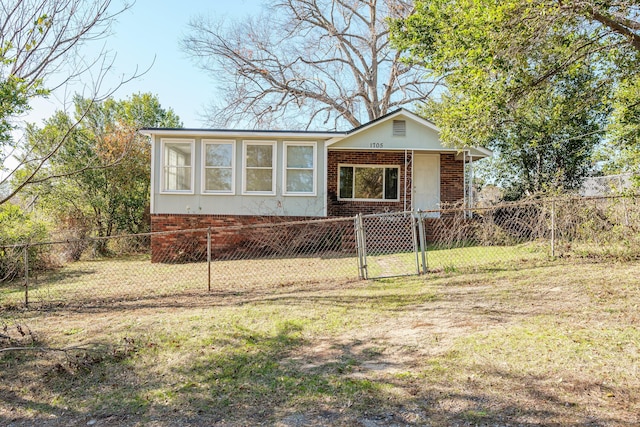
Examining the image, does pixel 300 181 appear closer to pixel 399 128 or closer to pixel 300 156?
pixel 300 156

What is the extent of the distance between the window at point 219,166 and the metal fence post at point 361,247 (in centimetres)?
640

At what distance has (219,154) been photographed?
43.5 ft

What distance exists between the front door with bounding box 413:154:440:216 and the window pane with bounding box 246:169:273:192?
16.9 feet

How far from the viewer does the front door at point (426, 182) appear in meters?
14.7

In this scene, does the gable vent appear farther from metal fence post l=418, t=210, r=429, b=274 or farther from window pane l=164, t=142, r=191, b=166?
window pane l=164, t=142, r=191, b=166

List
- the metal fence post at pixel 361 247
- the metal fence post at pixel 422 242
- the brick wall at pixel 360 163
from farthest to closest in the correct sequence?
the brick wall at pixel 360 163 < the metal fence post at pixel 422 242 < the metal fence post at pixel 361 247

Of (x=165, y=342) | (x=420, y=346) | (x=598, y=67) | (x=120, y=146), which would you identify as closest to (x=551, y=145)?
(x=598, y=67)

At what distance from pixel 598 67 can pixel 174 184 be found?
11461 mm

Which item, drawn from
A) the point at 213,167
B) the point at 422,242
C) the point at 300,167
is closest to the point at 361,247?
the point at 422,242

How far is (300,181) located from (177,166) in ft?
12.9

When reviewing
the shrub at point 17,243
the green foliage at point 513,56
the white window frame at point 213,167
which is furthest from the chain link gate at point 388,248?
the shrub at point 17,243

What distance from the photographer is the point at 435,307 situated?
5.75m

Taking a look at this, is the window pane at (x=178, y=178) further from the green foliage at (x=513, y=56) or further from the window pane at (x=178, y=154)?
the green foliage at (x=513, y=56)

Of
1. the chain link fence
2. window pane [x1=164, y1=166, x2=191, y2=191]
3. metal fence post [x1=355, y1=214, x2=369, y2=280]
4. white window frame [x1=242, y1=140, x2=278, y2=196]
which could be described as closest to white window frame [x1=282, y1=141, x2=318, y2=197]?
white window frame [x1=242, y1=140, x2=278, y2=196]
